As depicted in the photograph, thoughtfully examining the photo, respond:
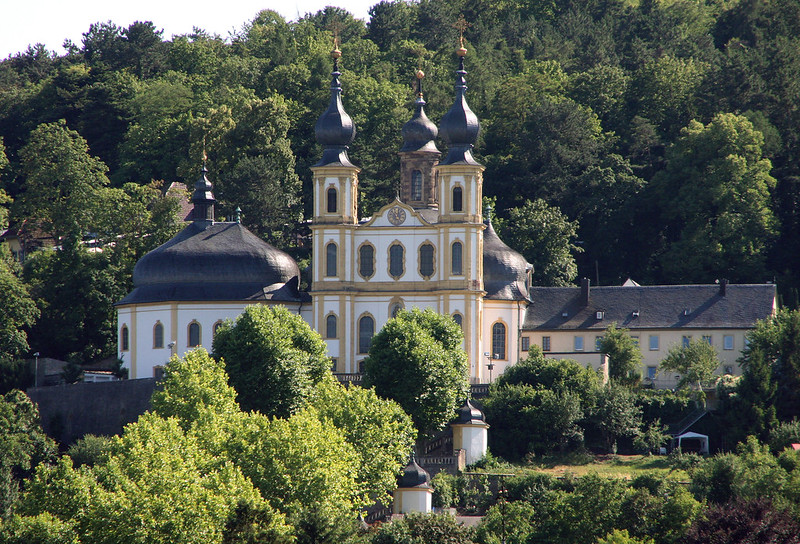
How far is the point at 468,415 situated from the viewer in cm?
7500

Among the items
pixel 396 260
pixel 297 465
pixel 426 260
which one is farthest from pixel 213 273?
pixel 297 465

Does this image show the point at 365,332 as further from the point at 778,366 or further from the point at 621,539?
the point at 621,539

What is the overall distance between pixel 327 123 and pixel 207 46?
154 feet

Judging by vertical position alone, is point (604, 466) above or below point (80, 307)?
below

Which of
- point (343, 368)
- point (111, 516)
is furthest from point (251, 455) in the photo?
point (343, 368)

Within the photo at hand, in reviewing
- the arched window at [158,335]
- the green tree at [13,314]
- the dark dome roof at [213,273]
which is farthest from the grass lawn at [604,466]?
the green tree at [13,314]

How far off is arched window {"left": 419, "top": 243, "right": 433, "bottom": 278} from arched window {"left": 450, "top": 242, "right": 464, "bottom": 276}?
1028 millimetres

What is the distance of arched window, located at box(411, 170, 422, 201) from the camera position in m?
91.4

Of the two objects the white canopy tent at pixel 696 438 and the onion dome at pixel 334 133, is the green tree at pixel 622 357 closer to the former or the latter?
the white canopy tent at pixel 696 438

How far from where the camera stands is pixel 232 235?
3501 inches

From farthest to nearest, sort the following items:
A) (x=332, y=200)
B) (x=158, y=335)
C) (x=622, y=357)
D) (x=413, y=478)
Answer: (x=158, y=335) → (x=332, y=200) → (x=622, y=357) → (x=413, y=478)

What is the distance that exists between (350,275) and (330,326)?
8.04 ft

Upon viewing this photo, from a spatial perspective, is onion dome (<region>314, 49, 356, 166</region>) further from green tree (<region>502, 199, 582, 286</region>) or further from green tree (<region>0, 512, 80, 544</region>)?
green tree (<region>0, 512, 80, 544</region>)

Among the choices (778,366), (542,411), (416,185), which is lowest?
(542,411)
